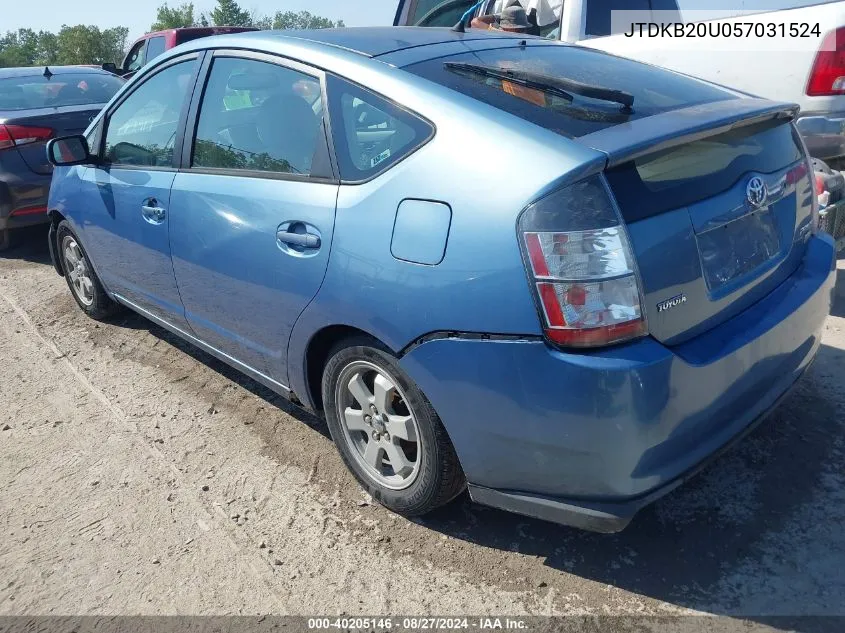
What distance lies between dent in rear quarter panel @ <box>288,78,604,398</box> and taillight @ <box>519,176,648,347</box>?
0.05 metres

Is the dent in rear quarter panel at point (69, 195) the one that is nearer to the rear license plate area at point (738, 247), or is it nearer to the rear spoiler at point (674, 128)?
the rear spoiler at point (674, 128)

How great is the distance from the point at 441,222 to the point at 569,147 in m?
0.43

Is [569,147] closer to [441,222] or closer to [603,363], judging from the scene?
[441,222]

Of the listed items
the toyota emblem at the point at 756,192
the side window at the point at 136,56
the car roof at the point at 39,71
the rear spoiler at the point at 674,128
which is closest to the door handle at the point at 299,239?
the rear spoiler at the point at 674,128

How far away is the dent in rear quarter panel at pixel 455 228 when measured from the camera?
2.06m

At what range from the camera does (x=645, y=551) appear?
2516 mm

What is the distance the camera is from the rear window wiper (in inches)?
96.1

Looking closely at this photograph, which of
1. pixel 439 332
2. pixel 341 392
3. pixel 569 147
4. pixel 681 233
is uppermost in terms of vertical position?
pixel 569 147

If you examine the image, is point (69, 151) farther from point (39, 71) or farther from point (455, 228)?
point (39, 71)

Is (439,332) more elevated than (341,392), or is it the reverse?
(439,332)

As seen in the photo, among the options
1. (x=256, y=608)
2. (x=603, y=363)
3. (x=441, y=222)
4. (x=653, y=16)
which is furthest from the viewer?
(x=653, y=16)

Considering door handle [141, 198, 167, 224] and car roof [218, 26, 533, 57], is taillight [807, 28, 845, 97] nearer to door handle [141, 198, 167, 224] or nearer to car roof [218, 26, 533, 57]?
car roof [218, 26, 533, 57]

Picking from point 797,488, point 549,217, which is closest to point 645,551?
point 797,488

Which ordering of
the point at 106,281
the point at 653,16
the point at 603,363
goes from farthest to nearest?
the point at 653,16, the point at 106,281, the point at 603,363
